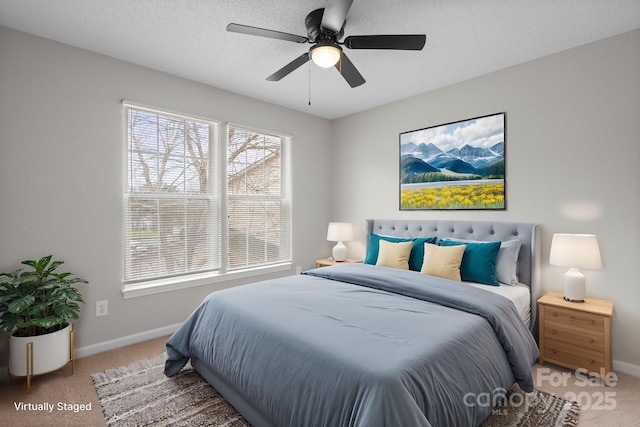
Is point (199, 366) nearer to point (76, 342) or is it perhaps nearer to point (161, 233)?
point (76, 342)

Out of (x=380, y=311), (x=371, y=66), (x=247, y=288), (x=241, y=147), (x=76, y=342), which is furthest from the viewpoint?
(x=241, y=147)

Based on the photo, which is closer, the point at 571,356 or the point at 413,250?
the point at 571,356

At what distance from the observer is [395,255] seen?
3201 mm

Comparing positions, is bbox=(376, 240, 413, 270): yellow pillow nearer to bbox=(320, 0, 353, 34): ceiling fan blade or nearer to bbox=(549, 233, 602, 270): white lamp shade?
bbox=(549, 233, 602, 270): white lamp shade

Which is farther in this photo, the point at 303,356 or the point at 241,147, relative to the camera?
the point at 241,147

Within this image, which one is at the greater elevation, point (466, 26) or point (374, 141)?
point (466, 26)

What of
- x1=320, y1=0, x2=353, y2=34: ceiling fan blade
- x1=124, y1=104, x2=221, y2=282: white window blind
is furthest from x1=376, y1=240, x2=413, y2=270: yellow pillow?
x1=320, y1=0, x2=353, y2=34: ceiling fan blade

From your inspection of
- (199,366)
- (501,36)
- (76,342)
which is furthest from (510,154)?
(76,342)

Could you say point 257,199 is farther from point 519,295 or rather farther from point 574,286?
point 574,286

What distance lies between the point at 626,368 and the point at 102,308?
13.9 feet

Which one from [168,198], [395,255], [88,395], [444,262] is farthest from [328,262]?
[88,395]

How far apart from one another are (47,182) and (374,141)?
3358mm

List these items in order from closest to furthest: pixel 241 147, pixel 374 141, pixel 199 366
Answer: pixel 199 366 → pixel 241 147 → pixel 374 141

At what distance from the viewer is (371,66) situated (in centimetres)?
292
